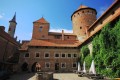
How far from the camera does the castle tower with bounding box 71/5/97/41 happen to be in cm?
4231

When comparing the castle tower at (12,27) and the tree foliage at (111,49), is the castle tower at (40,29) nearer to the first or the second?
the castle tower at (12,27)

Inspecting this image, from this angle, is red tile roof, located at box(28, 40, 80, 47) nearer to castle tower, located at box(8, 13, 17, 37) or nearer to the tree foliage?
the tree foliage

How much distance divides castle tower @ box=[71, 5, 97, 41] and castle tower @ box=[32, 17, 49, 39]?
412 inches

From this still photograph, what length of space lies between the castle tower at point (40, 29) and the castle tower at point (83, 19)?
10.5m

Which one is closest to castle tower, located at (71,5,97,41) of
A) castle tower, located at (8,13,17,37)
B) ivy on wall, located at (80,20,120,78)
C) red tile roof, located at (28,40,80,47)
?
red tile roof, located at (28,40,80,47)

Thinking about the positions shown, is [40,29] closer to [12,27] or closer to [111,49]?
[12,27]

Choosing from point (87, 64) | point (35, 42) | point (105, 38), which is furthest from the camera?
point (35, 42)

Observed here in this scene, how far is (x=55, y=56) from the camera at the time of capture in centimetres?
3250

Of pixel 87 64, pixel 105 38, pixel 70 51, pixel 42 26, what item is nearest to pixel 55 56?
pixel 70 51

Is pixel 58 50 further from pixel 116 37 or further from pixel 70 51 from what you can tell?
pixel 116 37

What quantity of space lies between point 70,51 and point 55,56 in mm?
4172

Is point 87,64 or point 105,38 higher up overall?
point 105,38

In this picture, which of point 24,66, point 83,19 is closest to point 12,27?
point 24,66

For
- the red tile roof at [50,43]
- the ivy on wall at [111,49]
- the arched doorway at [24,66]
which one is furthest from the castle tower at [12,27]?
the ivy on wall at [111,49]
